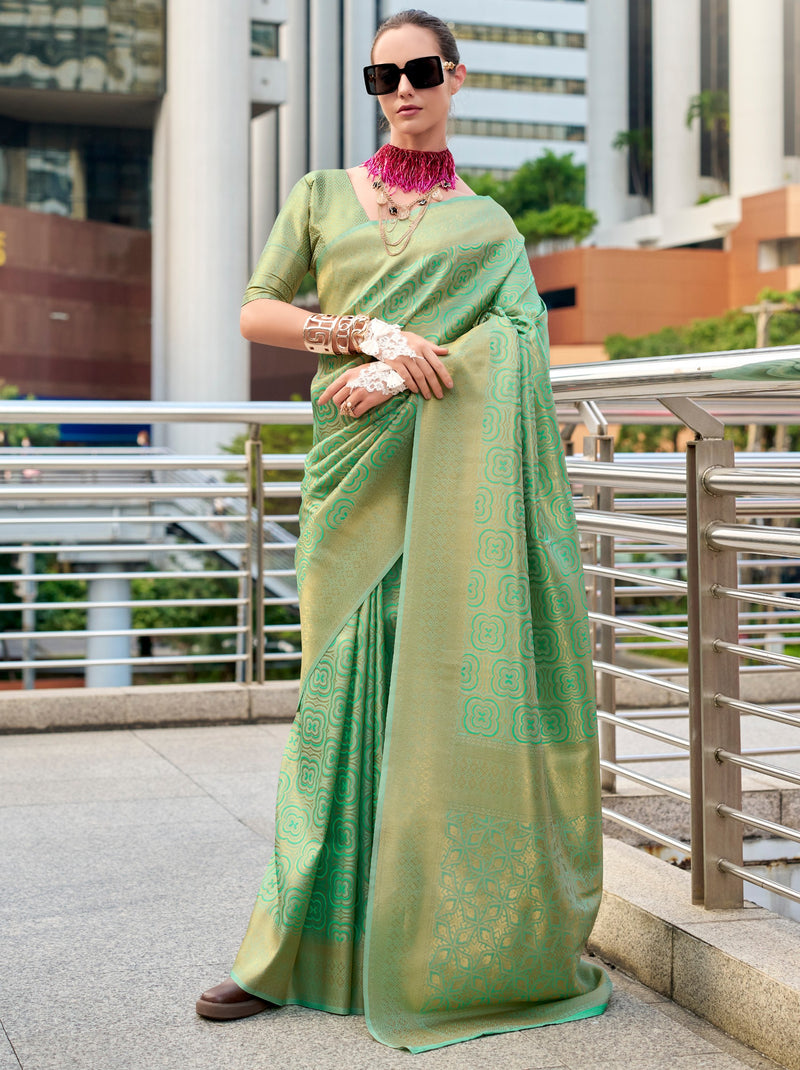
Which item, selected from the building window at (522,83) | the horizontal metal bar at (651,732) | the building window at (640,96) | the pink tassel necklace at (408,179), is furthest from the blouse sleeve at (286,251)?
the building window at (522,83)

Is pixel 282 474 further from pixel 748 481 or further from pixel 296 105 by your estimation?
pixel 296 105

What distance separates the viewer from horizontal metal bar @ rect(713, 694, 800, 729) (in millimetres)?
2330

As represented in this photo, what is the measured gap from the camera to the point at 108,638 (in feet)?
57.6

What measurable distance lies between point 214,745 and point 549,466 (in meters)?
2.62

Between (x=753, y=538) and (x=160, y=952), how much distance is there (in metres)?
1.39

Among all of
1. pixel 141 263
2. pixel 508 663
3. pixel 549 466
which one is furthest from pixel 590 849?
pixel 141 263

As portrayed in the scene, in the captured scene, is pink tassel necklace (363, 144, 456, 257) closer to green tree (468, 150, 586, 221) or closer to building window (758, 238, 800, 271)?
→ building window (758, 238, 800, 271)

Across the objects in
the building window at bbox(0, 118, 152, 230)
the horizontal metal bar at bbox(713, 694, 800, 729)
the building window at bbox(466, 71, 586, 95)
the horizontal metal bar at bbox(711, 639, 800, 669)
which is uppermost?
the building window at bbox(466, 71, 586, 95)

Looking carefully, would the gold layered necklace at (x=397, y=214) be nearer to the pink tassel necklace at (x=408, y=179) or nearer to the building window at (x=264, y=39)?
the pink tassel necklace at (x=408, y=179)

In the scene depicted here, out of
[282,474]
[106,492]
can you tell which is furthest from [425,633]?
[282,474]

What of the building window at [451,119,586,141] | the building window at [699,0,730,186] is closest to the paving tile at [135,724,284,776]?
the building window at [699,0,730,186]

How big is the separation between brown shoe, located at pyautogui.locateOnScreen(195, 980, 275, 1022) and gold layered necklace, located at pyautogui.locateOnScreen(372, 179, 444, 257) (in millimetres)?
1304

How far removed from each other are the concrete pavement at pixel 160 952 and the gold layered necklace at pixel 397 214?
1348 mm

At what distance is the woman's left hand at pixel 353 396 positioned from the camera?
2268 millimetres
